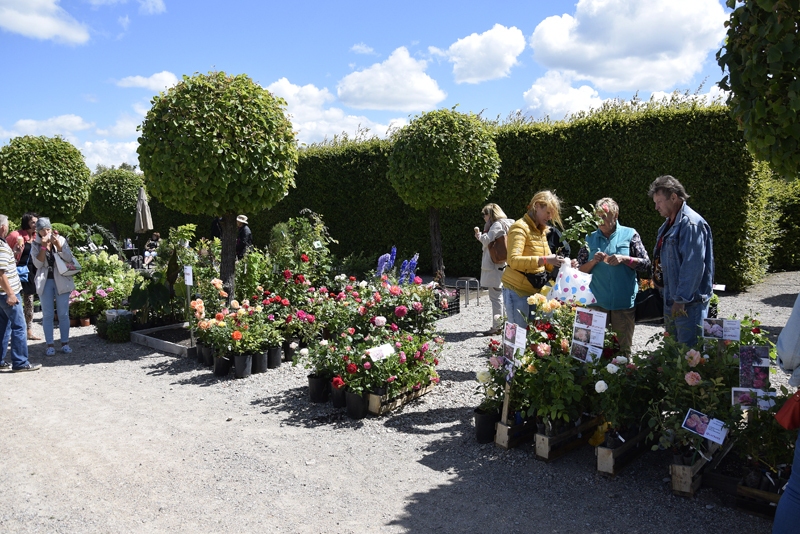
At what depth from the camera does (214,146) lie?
6703 millimetres

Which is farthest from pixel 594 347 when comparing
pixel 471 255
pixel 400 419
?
pixel 471 255

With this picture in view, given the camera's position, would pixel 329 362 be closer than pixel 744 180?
Yes

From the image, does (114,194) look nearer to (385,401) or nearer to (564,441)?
(385,401)

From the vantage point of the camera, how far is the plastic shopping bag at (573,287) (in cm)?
431

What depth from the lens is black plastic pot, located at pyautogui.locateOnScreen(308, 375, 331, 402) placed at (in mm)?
4969

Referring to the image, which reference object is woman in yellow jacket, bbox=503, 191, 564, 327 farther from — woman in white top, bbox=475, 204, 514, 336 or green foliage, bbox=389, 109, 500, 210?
green foliage, bbox=389, 109, 500, 210

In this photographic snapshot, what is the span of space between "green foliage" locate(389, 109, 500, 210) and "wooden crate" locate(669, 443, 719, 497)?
627cm

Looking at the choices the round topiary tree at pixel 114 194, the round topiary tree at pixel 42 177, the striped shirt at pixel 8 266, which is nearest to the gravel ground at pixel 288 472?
the striped shirt at pixel 8 266

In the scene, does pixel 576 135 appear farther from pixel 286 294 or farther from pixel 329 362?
pixel 329 362

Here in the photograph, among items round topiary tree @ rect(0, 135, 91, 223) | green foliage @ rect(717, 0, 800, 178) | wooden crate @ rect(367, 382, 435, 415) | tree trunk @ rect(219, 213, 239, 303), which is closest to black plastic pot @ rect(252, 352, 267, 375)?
wooden crate @ rect(367, 382, 435, 415)

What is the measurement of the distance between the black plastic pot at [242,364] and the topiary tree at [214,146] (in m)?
2.13

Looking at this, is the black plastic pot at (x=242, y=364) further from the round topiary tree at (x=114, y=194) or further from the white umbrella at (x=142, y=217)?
the round topiary tree at (x=114, y=194)

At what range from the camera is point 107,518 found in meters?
3.26

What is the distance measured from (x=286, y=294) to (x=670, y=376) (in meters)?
5.07
